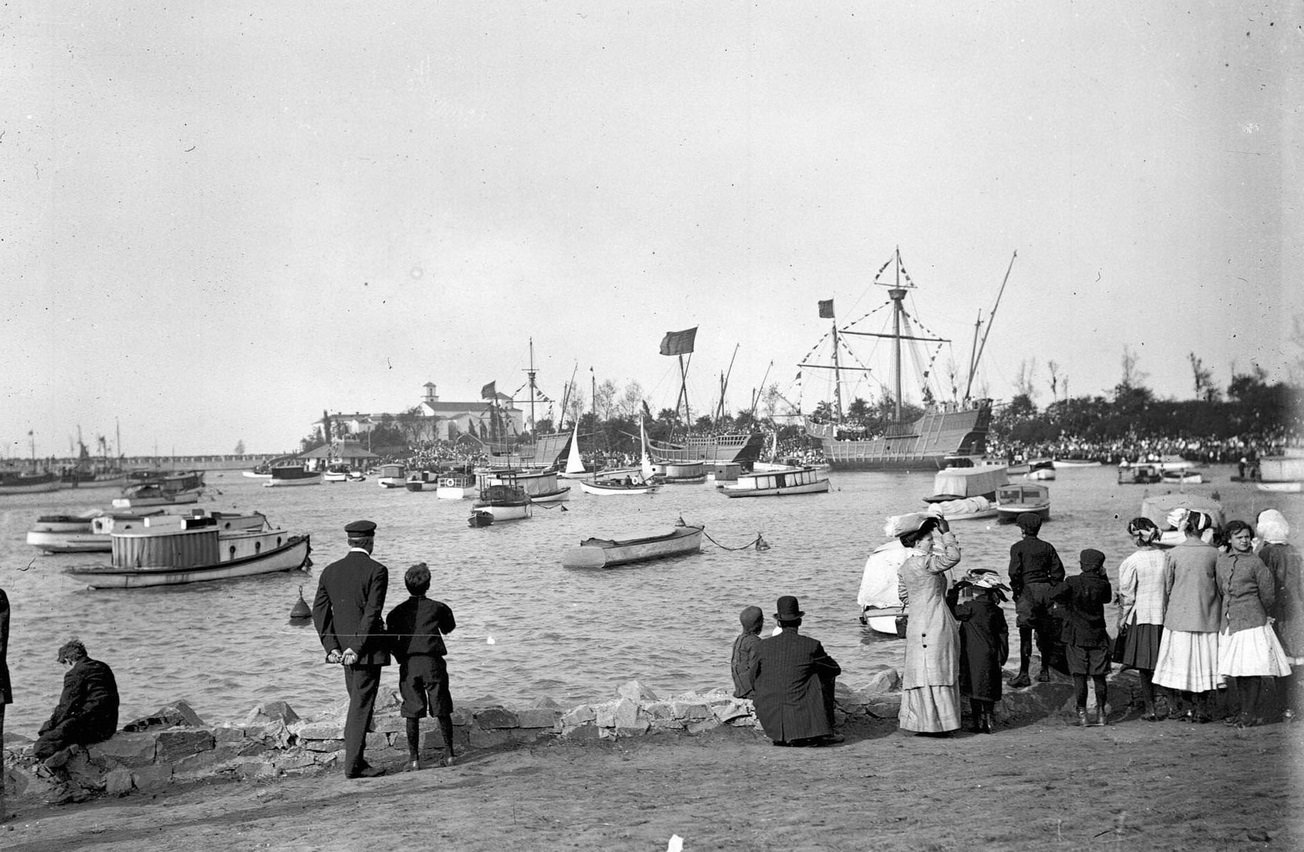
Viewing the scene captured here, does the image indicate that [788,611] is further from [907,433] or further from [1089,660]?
[907,433]

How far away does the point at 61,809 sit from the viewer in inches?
276

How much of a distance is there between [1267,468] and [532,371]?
74.9 m

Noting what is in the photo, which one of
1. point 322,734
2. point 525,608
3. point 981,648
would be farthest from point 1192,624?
point 525,608

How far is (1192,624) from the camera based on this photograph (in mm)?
7906

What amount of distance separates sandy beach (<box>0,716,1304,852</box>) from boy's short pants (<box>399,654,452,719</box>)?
0.55m

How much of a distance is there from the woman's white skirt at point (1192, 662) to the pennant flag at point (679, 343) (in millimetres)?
101716

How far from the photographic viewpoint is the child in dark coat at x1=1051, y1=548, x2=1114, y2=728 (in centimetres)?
826

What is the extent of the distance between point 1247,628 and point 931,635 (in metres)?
2.82

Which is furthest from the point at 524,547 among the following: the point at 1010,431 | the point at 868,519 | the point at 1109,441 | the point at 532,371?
the point at 1010,431

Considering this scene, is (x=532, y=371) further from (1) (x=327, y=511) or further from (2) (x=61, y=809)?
(2) (x=61, y=809)

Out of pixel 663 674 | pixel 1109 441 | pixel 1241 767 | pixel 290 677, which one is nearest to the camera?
pixel 1241 767

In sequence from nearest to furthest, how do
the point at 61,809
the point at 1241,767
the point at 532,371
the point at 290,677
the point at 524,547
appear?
the point at 1241,767, the point at 61,809, the point at 290,677, the point at 524,547, the point at 532,371

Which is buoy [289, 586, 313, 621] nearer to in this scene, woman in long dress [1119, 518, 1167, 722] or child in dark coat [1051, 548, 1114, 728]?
child in dark coat [1051, 548, 1114, 728]

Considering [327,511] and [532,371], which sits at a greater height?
[532,371]
